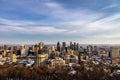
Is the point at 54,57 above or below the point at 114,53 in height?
below

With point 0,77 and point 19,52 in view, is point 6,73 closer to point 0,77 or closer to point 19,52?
point 0,77

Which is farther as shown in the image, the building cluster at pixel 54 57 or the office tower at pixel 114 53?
the office tower at pixel 114 53

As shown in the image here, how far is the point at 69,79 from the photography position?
13.8m

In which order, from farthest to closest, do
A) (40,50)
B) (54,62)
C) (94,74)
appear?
1. (40,50)
2. (54,62)
3. (94,74)

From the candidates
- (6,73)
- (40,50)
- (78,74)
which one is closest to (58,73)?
(78,74)

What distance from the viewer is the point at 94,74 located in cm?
1470

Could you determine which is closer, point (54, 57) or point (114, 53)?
point (54, 57)

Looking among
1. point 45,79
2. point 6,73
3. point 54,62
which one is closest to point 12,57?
point 54,62

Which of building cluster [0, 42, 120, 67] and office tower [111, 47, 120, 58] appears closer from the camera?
building cluster [0, 42, 120, 67]

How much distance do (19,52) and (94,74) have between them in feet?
63.2

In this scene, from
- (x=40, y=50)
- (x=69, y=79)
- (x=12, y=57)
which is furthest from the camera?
(x=40, y=50)

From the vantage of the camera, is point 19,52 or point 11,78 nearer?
point 11,78

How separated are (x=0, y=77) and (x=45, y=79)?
2.99 meters

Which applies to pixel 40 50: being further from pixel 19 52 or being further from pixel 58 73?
pixel 58 73
